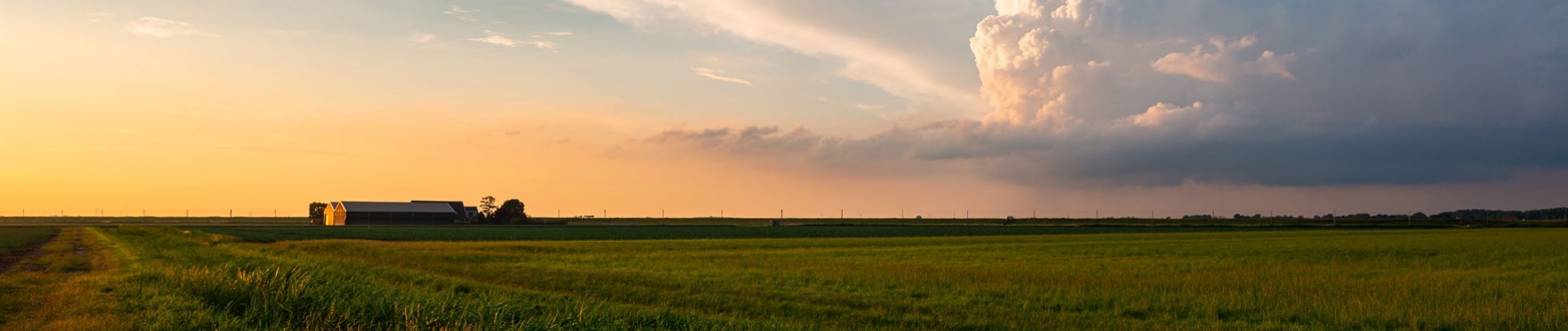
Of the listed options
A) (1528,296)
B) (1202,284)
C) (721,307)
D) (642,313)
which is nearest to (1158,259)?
(1202,284)

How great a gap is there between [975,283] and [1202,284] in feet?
19.7

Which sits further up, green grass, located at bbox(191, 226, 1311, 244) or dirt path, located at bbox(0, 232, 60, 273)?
dirt path, located at bbox(0, 232, 60, 273)

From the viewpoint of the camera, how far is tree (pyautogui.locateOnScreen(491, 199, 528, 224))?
591 feet

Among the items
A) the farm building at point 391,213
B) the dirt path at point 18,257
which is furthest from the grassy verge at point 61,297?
the farm building at point 391,213

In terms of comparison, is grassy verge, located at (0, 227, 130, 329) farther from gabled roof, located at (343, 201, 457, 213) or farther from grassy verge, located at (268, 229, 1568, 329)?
gabled roof, located at (343, 201, 457, 213)

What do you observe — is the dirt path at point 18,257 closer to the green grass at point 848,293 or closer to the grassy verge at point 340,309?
the green grass at point 848,293

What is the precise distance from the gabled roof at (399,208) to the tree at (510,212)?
934cm

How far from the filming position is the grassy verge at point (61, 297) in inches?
621

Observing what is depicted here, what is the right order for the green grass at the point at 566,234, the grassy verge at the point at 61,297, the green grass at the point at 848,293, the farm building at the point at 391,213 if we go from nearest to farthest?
the green grass at the point at 848,293 < the grassy verge at the point at 61,297 < the green grass at the point at 566,234 < the farm building at the point at 391,213

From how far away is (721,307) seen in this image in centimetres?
1969

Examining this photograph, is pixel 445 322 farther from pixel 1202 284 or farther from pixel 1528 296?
pixel 1528 296

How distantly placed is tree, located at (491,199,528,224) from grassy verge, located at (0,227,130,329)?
478ft

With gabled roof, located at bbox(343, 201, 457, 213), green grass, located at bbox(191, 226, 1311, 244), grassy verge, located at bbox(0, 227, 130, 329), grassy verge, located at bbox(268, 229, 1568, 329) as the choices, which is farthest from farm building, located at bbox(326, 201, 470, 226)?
grassy verge, located at bbox(0, 227, 130, 329)

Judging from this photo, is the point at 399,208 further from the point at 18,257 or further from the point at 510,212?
the point at 18,257
